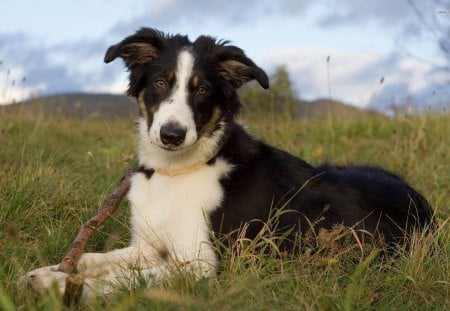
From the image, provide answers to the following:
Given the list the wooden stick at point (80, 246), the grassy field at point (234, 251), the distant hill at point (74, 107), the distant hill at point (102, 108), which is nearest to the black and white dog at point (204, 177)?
the wooden stick at point (80, 246)

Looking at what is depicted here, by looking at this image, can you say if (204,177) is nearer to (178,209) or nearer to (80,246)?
(178,209)

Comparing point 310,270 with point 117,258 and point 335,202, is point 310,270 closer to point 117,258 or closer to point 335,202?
point 335,202

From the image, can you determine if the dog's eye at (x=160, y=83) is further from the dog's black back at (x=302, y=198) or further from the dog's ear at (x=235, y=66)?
the dog's black back at (x=302, y=198)

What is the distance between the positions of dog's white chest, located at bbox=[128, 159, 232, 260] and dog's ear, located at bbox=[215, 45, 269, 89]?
61 cm

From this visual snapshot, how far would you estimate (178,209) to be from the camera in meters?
4.15

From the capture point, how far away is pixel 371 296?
3.47 metres

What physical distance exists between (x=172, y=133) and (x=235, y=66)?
862 mm

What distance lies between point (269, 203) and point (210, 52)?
109 centimetres

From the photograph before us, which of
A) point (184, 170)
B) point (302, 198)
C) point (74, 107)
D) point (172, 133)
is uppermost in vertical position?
point (172, 133)

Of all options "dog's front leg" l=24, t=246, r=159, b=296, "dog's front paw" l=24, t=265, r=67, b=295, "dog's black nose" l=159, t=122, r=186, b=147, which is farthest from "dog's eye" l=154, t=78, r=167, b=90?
"dog's front paw" l=24, t=265, r=67, b=295

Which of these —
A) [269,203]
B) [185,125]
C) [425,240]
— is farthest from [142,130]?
[425,240]

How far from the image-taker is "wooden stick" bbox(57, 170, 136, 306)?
307 cm

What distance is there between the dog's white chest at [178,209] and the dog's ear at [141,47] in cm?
83

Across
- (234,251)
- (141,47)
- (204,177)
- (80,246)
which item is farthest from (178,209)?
(141,47)
